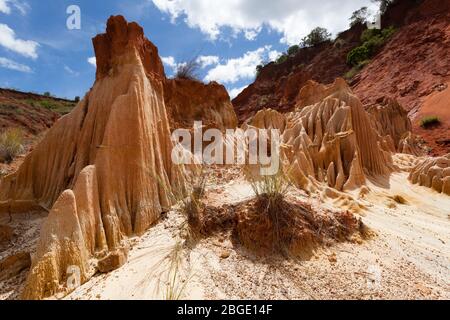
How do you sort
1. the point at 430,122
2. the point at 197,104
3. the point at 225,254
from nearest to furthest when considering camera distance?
the point at 225,254
the point at 197,104
the point at 430,122

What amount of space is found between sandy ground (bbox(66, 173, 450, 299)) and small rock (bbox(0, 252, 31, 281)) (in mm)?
1325

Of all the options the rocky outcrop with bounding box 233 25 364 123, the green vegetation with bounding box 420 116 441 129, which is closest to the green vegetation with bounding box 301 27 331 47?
the rocky outcrop with bounding box 233 25 364 123

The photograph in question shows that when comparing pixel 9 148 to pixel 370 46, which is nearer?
pixel 9 148

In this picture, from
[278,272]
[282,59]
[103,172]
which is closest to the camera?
[278,272]

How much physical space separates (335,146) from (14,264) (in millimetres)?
8361

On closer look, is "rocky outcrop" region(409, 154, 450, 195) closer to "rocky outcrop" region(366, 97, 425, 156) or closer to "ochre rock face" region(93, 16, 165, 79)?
"rocky outcrop" region(366, 97, 425, 156)

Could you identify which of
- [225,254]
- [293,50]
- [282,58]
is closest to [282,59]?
[282,58]

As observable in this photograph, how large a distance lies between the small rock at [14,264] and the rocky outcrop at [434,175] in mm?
10430

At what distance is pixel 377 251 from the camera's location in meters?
4.41

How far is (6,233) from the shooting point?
5.28 m

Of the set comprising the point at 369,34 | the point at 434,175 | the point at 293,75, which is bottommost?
the point at 434,175

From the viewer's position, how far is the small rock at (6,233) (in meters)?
5.20

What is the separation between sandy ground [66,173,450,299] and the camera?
11.1 ft

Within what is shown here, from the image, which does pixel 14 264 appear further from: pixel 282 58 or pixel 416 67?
pixel 282 58
